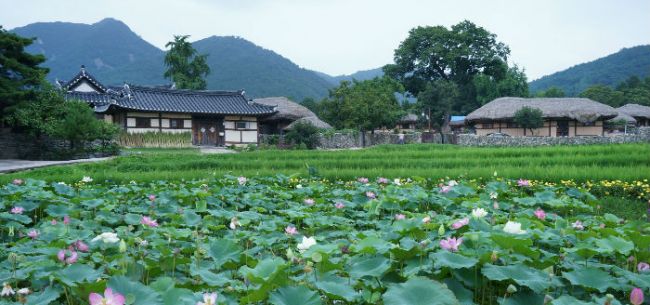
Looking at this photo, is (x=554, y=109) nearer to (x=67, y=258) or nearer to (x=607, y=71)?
(x=67, y=258)

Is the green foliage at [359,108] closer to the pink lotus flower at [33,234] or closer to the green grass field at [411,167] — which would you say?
the green grass field at [411,167]

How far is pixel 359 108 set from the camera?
28688mm

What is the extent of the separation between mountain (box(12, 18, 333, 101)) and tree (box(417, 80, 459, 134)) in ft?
64.2

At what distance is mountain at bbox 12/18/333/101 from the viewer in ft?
186

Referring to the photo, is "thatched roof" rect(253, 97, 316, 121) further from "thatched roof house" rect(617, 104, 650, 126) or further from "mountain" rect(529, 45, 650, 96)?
"mountain" rect(529, 45, 650, 96)

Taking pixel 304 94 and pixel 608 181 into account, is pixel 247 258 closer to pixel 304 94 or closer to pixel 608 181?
pixel 608 181

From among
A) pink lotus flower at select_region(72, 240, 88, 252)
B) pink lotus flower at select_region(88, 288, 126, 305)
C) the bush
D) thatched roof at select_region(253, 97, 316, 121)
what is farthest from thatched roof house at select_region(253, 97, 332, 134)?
pink lotus flower at select_region(88, 288, 126, 305)

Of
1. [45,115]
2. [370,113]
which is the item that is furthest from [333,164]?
[370,113]

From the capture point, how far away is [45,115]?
1725cm

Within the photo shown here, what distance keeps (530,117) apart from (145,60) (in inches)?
2103

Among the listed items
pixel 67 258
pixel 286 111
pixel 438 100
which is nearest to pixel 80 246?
pixel 67 258

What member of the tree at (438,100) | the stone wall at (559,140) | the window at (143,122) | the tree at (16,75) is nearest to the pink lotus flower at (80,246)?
the tree at (16,75)

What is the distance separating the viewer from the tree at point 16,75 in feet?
52.6

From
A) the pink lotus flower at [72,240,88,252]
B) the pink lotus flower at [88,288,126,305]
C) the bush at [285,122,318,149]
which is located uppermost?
the bush at [285,122,318,149]
